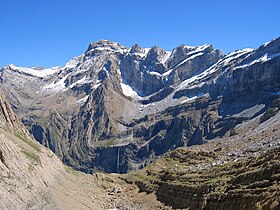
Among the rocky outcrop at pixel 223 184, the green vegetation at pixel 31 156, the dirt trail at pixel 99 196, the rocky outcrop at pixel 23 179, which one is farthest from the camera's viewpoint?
the green vegetation at pixel 31 156

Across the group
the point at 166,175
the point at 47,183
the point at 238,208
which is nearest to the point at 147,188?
the point at 166,175

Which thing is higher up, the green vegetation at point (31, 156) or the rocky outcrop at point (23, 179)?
the green vegetation at point (31, 156)

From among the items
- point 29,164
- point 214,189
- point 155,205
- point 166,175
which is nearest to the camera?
point 214,189

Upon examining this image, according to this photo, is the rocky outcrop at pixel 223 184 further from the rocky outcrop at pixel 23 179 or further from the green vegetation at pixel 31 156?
the green vegetation at pixel 31 156

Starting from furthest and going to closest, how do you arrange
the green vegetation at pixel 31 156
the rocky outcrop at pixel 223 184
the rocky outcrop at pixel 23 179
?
the green vegetation at pixel 31 156, the rocky outcrop at pixel 23 179, the rocky outcrop at pixel 223 184

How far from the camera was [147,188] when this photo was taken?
89750 millimetres

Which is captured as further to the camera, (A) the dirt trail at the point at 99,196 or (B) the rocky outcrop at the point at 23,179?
(A) the dirt trail at the point at 99,196

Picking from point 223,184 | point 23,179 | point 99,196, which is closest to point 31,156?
point 23,179

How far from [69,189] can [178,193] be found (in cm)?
1718

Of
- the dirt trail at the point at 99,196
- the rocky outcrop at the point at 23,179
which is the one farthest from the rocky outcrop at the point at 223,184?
the rocky outcrop at the point at 23,179

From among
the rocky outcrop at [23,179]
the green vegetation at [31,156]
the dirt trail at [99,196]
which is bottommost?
the dirt trail at [99,196]

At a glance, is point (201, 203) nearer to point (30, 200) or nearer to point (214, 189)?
point (214, 189)

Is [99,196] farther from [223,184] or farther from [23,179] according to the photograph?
[223,184]

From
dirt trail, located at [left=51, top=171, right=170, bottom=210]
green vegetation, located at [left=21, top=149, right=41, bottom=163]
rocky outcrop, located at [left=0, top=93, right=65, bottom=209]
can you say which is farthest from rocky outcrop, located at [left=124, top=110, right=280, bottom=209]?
green vegetation, located at [left=21, top=149, right=41, bottom=163]
